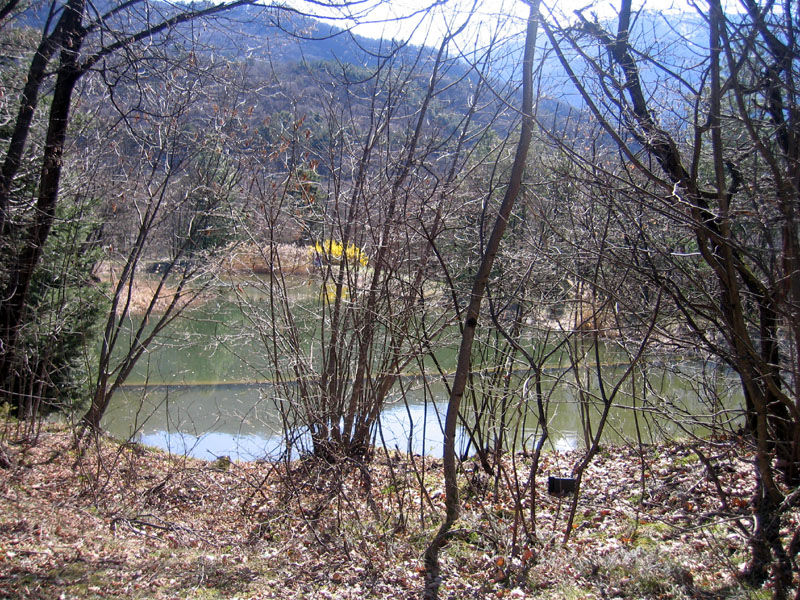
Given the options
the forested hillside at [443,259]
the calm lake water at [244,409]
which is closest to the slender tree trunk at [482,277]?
the forested hillside at [443,259]

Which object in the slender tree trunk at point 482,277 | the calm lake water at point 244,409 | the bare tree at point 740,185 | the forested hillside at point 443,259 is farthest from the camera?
the calm lake water at point 244,409

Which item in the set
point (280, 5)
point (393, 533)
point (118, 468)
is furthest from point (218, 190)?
point (393, 533)

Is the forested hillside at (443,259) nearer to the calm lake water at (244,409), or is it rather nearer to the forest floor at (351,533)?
the forest floor at (351,533)

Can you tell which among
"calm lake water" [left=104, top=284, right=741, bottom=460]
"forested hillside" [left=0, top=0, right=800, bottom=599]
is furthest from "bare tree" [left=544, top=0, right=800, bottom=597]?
"calm lake water" [left=104, top=284, right=741, bottom=460]

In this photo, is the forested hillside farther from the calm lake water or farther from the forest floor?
the calm lake water

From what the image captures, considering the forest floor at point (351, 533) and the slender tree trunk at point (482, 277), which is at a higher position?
the slender tree trunk at point (482, 277)

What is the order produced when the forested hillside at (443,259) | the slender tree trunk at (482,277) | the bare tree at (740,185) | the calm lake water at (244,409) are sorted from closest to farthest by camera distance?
the bare tree at (740,185) → the forested hillside at (443,259) → the slender tree trunk at (482,277) → the calm lake water at (244,409)

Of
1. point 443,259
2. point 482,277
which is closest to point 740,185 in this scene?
point 482,277

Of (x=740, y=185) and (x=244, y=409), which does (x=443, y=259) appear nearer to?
(x=740, y=185)

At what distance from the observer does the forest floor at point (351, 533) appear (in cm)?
405

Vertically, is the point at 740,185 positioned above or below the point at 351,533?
above

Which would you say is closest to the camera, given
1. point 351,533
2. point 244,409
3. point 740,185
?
point 740,185

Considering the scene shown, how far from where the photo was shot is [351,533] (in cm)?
530

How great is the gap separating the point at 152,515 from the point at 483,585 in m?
3.16
